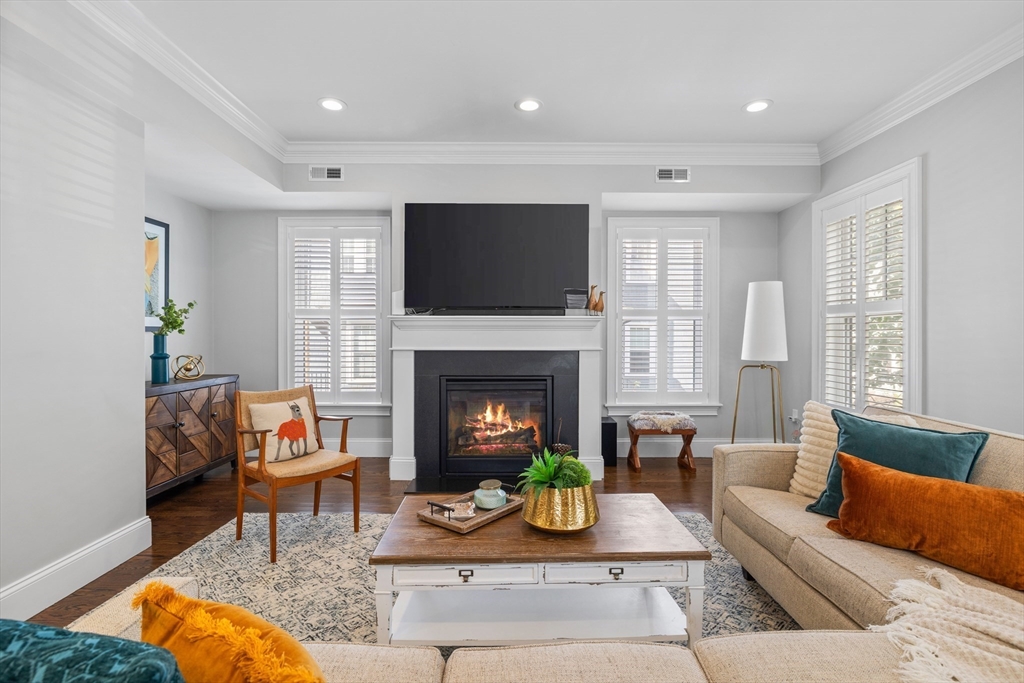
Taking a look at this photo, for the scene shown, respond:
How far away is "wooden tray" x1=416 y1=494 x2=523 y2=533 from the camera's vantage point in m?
1.87

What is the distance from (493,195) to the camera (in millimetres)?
4059

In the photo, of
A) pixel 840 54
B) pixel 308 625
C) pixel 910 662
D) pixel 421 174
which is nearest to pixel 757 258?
pixel 840 54

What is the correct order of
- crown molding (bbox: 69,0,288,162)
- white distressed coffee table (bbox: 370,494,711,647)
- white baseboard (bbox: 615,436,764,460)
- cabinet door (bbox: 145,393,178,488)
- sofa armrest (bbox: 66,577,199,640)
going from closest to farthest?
1. sofa armrest (bbox: 66,577,199,640)
2. white distressed coffee table (bbox: 370,494,711,647)
3. crown molding (bbox: 69,0,288,162)
4. cabinet door (bbox: 145,393,178,488)
5. white baseboard (bbox: 615,436,764,460)

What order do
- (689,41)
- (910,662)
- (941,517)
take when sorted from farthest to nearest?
(689,41) → (941,517) → (910,662)

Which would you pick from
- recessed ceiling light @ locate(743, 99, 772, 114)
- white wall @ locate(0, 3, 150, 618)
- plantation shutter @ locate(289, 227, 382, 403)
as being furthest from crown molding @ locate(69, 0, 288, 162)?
recessed ceiling light @ locate(743, 99, 772, 114)

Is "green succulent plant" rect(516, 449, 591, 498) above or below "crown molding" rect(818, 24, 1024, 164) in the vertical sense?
below

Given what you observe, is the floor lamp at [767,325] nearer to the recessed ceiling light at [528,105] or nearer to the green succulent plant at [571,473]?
the recessed ceiling light at [528,105]

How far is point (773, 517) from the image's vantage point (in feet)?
6.62

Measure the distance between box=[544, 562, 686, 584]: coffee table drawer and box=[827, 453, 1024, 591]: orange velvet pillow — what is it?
2.19ft

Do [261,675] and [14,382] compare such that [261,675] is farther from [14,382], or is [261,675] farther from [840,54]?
[840,54]

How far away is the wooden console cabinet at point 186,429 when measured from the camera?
3277mm

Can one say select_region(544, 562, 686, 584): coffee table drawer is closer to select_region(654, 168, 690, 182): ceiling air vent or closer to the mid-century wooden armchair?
the mid-century wooden armchair

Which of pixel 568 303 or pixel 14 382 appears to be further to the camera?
pixel 568 303

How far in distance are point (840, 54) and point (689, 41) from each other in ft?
2.87
